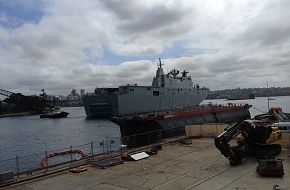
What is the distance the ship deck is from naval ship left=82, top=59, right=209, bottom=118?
57.8 m

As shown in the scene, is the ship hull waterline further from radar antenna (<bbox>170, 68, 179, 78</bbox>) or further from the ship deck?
radar antenna (<bbox>170, 68, 179, 78</bbox>)

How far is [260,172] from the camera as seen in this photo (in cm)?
1388

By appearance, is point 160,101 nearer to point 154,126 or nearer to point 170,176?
point 154,126

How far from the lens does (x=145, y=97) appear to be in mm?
83125

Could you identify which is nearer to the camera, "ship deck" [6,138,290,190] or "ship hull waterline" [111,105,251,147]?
"ship deck" [6,138,290,190]

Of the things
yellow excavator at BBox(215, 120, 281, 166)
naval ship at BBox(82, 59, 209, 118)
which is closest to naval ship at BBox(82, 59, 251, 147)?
naval ship at BBox(82, 59, 209, 118)

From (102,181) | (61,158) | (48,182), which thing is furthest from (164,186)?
(61,158)

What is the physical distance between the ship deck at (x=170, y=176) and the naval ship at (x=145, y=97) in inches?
2276

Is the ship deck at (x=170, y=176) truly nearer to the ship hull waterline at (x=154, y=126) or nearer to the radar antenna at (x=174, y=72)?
the ship hull waterline at (x=154, y=126)

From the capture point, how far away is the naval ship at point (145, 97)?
8162 centimetres

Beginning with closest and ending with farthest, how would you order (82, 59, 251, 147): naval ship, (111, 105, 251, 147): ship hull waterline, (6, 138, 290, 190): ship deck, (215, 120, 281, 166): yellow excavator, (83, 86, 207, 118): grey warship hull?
1. (6, 138, 290, 190): ship deck
2. (215, 120, 281, 166): yellow excavator
3. (111, 105, 251, 147): ship hull waterline
4. (82, 59, 251, 147): naval ship
5. (83, 86, 207, 118): grey warship hull

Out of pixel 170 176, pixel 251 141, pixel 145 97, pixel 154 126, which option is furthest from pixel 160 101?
pixel 170 176

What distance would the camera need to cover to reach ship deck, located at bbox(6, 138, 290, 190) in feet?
42.9

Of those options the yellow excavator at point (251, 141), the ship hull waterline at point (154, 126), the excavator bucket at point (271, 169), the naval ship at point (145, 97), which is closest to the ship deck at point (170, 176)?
the excavator bucket at point (271, 169)
